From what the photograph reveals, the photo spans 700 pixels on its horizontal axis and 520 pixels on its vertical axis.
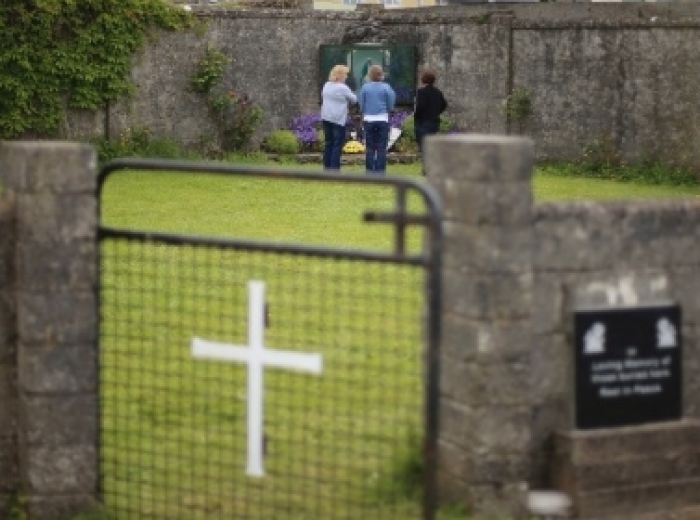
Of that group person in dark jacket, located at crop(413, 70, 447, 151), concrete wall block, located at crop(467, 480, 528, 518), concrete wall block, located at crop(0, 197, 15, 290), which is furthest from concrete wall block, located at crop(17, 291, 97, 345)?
person in dark jacket, located at crop(413, 70, 447, 151)

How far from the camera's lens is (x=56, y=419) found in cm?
753

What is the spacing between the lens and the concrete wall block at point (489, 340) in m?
6.93

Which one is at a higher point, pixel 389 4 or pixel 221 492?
pixel 389 4

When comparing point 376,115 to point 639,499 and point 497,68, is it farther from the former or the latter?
point 639,499

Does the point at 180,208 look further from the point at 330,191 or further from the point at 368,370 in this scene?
the point at 368,370

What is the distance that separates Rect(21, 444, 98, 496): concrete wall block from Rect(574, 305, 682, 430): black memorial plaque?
2.30m

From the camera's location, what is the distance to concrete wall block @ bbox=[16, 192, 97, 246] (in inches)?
291

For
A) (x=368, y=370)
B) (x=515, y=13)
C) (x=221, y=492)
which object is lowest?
(x=221, y=492)

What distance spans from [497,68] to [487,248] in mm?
21027

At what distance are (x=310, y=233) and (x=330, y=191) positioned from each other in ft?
15.7

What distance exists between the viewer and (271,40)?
27875 millimetres

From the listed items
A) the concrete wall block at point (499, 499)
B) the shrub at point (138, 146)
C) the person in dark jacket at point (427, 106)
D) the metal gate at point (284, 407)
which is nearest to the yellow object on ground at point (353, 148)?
the shrub at point (138, 146)

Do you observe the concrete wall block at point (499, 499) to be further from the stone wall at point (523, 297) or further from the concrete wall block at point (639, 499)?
the concrete wall block at point (639, 499)

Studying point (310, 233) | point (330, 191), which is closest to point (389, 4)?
point (330, 191)
